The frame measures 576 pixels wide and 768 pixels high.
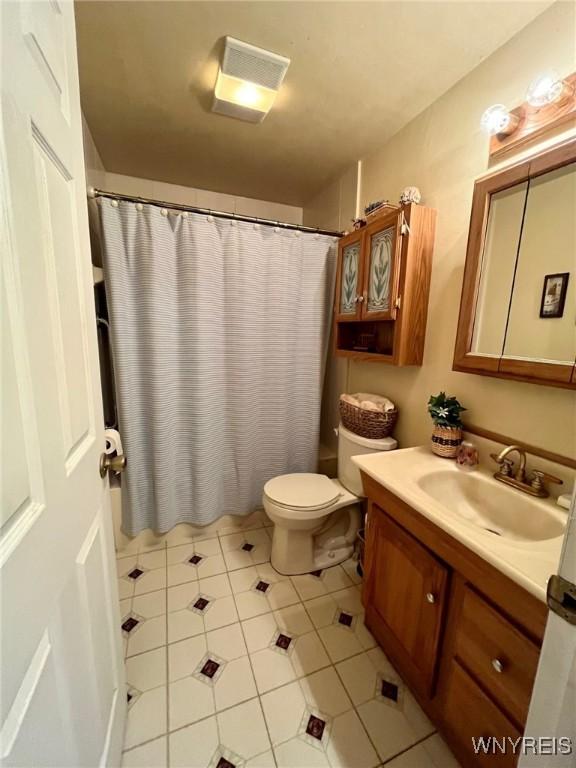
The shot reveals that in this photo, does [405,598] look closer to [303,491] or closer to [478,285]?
[303,491]

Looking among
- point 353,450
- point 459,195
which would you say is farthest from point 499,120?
point 353,450

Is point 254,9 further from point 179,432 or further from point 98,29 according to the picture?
point 179,432

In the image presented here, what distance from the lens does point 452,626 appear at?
0.89m

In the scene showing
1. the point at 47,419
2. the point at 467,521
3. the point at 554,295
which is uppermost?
the point at 554,295

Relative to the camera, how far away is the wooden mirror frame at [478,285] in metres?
0.90

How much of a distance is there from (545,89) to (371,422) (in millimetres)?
1319

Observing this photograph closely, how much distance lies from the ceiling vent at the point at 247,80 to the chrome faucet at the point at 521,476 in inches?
65.0

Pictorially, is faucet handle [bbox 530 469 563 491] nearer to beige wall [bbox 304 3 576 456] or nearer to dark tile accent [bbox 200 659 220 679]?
beige wall [bbox 304 3 576 456]

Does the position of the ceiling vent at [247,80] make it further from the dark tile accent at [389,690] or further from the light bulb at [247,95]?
the dark tile accent at [389,690]

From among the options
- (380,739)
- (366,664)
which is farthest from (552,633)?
(366,664)

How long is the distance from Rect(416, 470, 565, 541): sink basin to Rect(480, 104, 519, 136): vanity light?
1221mm

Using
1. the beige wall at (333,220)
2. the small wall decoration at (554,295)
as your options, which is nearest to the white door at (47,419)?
the small wall decoration at (554,295)

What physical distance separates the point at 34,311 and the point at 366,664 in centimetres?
159

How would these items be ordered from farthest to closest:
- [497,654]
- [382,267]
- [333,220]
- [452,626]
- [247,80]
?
[333,220]
[382,267]
[247,80]
[452,626]
[497,654]
